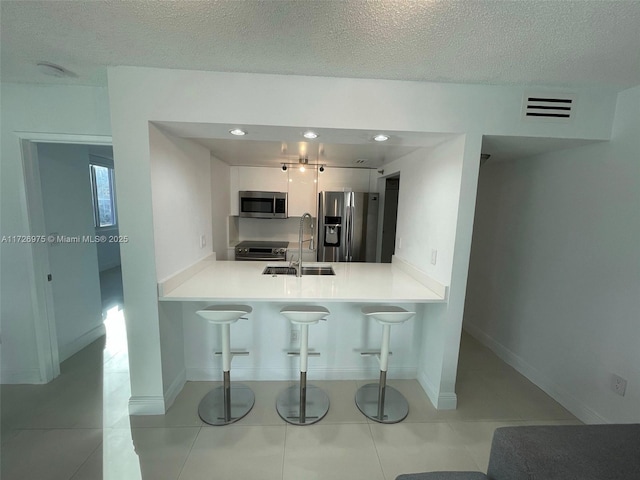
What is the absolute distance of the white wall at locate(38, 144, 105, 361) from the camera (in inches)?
97.0

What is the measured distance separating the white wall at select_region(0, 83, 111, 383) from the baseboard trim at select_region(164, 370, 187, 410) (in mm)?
1175

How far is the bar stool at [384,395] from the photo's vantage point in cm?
196

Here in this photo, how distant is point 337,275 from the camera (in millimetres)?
2504

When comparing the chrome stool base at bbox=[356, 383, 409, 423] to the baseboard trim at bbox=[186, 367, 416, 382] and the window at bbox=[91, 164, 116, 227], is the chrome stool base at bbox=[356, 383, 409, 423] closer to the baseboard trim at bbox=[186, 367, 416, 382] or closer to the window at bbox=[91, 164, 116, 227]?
the baseboard trim at bbox=[186, 367, 416, 382]

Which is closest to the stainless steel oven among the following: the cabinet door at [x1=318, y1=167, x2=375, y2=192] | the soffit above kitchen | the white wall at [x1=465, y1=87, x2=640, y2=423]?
the cabinet door at [x1=318, y1=167, x2=375, y2=192]

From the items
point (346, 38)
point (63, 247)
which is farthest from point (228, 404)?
point (346, 38)

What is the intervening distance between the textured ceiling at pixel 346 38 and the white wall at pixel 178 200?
55 cm

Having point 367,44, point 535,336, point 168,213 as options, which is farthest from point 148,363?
point 535,336

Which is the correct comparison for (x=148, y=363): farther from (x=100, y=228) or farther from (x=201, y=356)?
(x=100, y=228)

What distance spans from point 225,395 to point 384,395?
4.05 ft

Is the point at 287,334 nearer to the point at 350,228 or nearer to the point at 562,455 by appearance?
the point at 562,455

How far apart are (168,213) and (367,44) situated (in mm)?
1694

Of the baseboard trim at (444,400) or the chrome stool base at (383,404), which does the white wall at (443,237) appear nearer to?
the baseboard trim at (444,400)

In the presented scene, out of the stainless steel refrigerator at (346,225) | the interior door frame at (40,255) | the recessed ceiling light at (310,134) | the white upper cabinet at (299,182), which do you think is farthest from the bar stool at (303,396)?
the white upper cabinet at (299,182)
